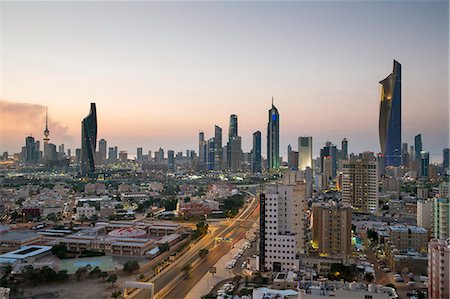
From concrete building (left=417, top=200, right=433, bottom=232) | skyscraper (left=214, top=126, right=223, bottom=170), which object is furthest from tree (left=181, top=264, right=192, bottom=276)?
skyscraper (left=214, top=126, right=223, bottom=170)

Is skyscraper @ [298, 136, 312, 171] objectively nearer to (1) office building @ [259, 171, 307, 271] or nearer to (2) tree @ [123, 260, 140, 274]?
(1) office building @ [259, 171, 307, 271]

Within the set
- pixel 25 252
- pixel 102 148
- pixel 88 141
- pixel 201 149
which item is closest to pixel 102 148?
pixel 102 148

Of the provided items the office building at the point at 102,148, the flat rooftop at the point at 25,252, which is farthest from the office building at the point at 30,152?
the flat rooftop at the point at 25,252

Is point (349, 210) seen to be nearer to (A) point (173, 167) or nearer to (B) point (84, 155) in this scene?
(B) point (84, 155)

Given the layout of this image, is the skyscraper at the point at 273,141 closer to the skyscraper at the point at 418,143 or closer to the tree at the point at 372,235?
the skyscraper at the point at 418,143

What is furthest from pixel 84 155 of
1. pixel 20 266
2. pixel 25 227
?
pixel 20 266

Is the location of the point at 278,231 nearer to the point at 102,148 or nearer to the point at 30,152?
the point at 30,152
